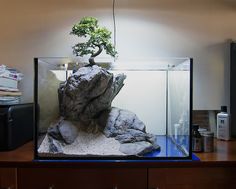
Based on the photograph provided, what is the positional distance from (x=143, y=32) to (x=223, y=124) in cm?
79

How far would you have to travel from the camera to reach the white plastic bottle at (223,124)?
1.62m

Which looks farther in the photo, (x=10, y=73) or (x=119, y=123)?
(x=10, y=73)

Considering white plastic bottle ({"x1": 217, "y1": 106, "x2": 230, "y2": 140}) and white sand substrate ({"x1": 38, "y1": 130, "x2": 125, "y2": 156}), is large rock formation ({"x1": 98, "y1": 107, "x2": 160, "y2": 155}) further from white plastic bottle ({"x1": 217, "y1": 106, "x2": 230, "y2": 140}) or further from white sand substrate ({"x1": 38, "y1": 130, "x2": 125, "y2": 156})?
white plastic bottle ({"x1": 217, "y1": 106, "x2": 230, "y2": 140})

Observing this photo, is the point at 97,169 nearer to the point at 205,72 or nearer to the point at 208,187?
the point at 208,187

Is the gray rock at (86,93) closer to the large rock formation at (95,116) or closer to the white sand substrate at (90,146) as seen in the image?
the large rock formation at (95,116)

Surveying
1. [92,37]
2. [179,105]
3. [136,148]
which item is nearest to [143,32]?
[92,37]

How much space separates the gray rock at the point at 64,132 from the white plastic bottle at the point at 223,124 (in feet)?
3.06

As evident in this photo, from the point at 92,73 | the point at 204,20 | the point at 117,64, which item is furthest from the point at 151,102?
the point at 204,20

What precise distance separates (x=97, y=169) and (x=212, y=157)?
530mm

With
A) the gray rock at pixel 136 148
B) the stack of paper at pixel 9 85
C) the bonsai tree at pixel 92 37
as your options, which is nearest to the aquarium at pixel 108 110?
the gray rock at pixel 136 148

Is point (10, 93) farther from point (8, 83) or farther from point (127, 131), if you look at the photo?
point (127, 131)

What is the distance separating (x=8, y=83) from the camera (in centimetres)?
152

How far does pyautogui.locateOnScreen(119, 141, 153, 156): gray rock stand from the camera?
3.89 ft

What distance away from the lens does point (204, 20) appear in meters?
1.76
